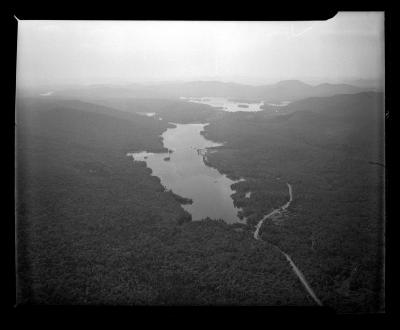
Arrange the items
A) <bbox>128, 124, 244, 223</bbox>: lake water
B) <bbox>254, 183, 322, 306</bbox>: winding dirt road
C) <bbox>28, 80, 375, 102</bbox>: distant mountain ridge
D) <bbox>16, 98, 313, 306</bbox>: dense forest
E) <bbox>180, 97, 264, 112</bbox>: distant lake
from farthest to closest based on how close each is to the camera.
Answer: <bbox>180, 97, 264, 112</bbox>: distant lake, <bbox>28, 80, 375, 102</bbox>: distant mountain ridge, <bbox>128, 124, 244, 223</bbox>: lake water, <bbox>254, 183, 322, 306</bbox>: winding dirt road, <bbox>16, 98, 313, 306</bbox>: dense forest

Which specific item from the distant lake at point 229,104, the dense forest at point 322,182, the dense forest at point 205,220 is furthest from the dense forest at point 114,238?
the dense forest at point 322,182

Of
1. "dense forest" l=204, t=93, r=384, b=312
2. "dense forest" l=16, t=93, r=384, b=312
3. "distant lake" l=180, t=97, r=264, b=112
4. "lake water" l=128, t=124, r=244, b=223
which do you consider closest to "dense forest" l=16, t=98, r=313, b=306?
"dense forest" l=16, t=93, r=384, b=312

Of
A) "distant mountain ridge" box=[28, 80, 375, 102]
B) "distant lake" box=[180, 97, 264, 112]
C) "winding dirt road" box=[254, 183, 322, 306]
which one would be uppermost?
"distant mountain ridge" box=[28, 80, 375, 102]

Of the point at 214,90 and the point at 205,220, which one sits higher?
the point at 214,90

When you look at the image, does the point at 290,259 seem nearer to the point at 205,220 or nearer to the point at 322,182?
the point at 205,220

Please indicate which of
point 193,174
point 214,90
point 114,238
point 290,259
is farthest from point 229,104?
point 114,238

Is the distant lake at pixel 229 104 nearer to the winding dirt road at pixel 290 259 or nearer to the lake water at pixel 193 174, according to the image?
the lake water at pixel 193 174

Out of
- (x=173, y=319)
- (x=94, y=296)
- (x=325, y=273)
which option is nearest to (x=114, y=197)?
(x=94, y=296)

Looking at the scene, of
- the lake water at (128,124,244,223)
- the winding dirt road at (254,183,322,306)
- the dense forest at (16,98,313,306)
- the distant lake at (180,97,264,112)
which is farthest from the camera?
the distant lake at (180,97,264,112)

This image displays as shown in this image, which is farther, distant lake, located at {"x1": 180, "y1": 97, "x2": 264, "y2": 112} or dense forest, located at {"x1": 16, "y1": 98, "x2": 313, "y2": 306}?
distant lake, located at {"x1": 180, "y1": 97, "x2": 264, "y2": 112}

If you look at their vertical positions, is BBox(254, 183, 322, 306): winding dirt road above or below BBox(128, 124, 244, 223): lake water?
below

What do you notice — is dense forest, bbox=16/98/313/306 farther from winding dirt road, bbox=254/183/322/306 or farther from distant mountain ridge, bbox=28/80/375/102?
distant mountain ridge, bbox=28/80/375/102
